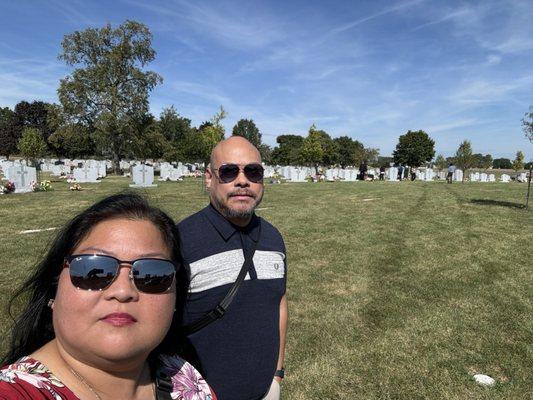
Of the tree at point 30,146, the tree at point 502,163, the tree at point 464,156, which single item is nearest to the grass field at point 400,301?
the tree at point 30,146

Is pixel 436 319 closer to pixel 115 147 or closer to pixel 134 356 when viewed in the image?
pixel 134 356

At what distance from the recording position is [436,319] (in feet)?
18.1

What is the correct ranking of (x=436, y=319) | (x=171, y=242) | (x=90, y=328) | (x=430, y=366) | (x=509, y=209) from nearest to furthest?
1. (x=90, y=328)
2. (x=171, y=242)
3. (x=430, y=366)
4. (x=436, y=319)
5. (x=509, y=209)

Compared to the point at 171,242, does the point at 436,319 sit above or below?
below

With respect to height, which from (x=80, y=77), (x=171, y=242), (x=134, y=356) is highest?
(x=80, y=77)

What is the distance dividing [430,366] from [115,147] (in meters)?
44.0

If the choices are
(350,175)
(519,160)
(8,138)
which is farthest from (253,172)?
(8,138)

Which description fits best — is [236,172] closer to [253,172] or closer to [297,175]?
[253,172]

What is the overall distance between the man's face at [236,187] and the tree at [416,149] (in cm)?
9191

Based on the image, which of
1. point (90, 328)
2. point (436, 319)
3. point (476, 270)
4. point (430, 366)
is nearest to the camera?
point (90, 328)

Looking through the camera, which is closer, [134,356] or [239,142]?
[134,356]

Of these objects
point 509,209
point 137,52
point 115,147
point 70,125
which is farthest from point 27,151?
point 509,209

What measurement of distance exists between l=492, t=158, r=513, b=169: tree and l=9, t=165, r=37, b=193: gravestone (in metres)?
132

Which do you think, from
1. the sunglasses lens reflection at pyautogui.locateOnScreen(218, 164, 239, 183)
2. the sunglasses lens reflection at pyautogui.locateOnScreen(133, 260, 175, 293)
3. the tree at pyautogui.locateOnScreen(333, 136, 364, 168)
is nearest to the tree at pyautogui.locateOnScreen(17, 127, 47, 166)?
the sunglasses lens reflection at pyautogui.locateOnScreen(218, 164, 239, 183)
